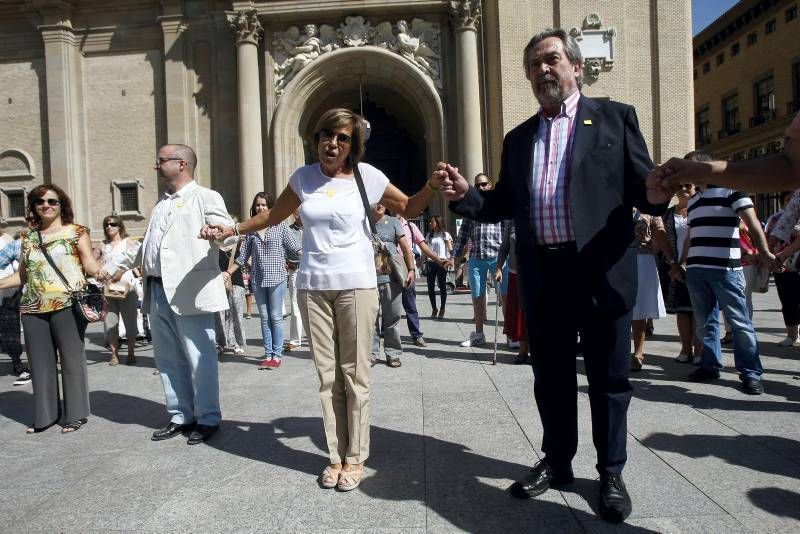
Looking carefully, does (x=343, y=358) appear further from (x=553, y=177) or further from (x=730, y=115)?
(x=730, y=115)

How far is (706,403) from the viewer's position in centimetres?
505

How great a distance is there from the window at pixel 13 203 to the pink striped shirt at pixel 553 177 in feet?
79.4

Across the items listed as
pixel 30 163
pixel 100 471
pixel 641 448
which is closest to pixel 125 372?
pixel 100 471

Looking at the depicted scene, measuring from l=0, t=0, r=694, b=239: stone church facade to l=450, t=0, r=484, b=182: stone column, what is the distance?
0.05m

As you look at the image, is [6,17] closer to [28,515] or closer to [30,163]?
[30,163]

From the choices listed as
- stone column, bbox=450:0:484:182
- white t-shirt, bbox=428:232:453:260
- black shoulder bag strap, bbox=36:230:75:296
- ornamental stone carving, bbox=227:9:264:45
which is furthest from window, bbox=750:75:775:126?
black shoulder bag strap, bbox=36:230:75:296

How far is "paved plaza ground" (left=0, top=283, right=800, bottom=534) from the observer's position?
3020 millimetres

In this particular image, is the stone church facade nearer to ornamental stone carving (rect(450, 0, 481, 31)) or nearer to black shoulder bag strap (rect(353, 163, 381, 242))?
ornamental stone carving (rect(450, 0, 481, 31))

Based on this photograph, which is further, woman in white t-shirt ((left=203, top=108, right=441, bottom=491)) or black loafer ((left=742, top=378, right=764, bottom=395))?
black loafer ((left=742, top=378, right=764, bottom=395))

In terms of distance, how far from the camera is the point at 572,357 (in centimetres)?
334

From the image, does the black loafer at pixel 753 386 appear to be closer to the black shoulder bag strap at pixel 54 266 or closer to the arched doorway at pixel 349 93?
the black shoulder bag strap at pixel 54 266

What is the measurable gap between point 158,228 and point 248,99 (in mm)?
16533

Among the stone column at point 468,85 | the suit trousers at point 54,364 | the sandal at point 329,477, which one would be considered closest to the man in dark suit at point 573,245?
the sandal at point 329,477

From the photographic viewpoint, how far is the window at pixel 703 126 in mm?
45094
